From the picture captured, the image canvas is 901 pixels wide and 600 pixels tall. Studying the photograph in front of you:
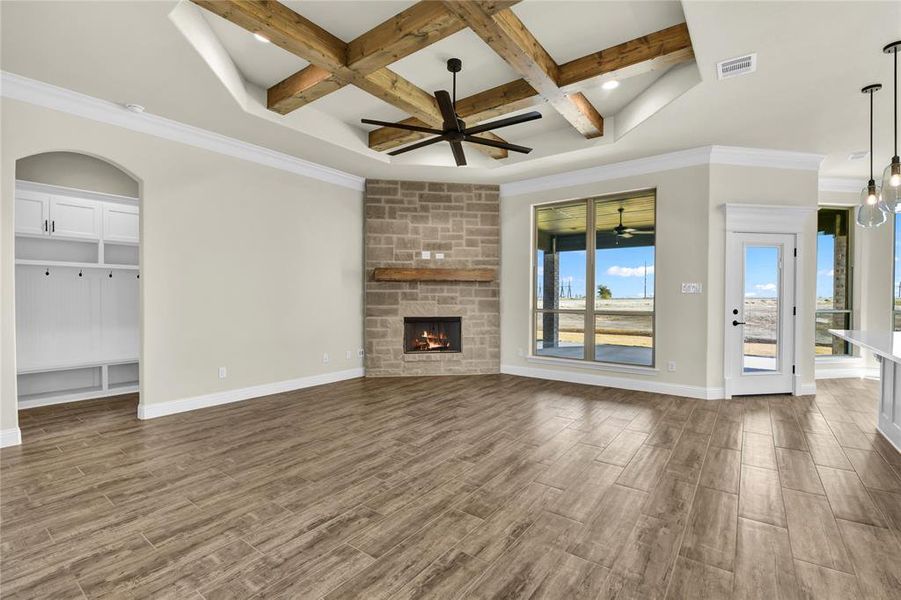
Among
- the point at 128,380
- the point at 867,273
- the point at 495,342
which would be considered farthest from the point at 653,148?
the point at 128,380

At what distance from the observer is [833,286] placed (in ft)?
21.2

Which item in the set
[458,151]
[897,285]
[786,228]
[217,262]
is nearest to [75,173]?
[217,262]

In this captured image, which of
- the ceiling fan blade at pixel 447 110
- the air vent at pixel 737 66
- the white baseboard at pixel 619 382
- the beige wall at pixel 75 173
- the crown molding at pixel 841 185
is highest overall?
the air vent at pixel 737 66

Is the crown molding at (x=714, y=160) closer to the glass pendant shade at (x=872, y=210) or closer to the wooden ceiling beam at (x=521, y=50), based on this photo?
the wooden ceiling beam at (x=521, y=50)

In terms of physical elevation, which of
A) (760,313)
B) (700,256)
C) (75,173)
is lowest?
(760,313)

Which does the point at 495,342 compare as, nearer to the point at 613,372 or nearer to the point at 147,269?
the point at 613,372

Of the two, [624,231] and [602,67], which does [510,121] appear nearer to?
[602,67]

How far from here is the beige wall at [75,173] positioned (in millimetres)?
4512

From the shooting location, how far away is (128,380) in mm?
5387

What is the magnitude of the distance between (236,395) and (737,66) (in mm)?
5782

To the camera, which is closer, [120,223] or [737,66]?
[737,66]

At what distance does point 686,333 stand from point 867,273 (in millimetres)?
3572

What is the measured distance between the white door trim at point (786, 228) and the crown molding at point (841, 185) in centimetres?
170

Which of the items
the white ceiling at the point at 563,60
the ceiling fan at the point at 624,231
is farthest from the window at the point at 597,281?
the white ceiling at the point at 563,60
